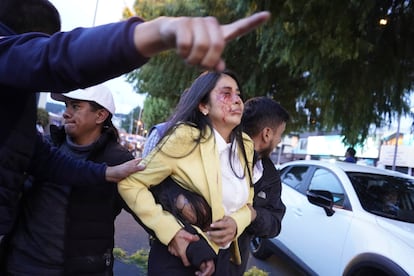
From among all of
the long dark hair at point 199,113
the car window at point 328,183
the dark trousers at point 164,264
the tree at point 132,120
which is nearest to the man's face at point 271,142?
the long dark hair at point 199,113

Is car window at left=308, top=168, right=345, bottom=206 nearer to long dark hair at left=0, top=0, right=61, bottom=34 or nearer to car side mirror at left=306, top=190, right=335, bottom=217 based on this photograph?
car side mirror at left=306, top=190, right=335, bottom=217

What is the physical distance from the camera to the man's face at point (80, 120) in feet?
6.12

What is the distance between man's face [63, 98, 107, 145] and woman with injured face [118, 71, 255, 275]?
0.42m

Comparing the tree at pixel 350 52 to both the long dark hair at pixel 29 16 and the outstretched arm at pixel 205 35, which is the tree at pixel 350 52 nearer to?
the long dark hair at pixel 29 16

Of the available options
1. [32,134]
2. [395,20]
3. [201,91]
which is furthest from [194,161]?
[395,20]

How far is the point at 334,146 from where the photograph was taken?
3669cm

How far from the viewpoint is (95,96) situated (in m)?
1.89

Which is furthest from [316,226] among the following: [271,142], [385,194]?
[271,142]

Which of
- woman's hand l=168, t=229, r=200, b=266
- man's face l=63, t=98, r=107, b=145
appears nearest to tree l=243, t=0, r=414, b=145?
man's face l=63, t=98, r=107, b=145

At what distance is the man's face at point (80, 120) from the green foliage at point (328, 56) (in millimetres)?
3254

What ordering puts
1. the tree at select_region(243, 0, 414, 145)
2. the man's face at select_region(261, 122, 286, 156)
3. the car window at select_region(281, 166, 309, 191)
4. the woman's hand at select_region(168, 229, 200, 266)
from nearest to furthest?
the woman's hand at select_region(168, 229, 200, 266), the man's face at select_region(261, 122, 286, 156), the tree at select_region(243, 0, 414, 145), the car window at select_region(281, 166, 309, 191)

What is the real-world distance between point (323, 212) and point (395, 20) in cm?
340

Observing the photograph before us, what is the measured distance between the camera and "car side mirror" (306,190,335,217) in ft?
12.9

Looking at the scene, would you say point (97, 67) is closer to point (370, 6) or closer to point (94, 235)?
point (94, 235)
